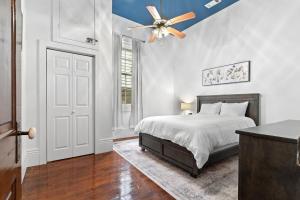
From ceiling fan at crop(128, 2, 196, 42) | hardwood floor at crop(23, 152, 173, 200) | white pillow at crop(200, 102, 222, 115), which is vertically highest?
ceiling fan at crop(128, 2, 196, 42)

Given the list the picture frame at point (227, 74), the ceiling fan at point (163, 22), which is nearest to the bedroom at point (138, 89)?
the picture frame at point (227, 74)

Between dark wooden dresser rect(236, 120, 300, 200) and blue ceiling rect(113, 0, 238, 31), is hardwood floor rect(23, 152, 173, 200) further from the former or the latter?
blue ceiling rect(113, 0, 238, 31)

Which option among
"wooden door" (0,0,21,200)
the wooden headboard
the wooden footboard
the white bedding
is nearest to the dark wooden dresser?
the white bedding

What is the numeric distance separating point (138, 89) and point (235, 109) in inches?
104

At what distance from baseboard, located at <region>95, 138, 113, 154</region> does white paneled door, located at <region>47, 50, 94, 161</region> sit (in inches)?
4.8

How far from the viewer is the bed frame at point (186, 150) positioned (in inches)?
91.8

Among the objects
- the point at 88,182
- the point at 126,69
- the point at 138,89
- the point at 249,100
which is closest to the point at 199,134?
the point at 88,182

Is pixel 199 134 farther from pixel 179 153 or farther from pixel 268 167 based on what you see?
pixel 268 167

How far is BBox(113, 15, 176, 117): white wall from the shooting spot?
505 cm

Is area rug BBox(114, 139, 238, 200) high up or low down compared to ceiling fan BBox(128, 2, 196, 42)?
down

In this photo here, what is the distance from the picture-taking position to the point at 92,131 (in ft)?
11.1

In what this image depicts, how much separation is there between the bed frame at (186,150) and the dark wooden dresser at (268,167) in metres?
1.11

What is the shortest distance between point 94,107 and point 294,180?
10.4 ft

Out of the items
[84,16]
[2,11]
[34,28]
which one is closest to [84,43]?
[84,16]
